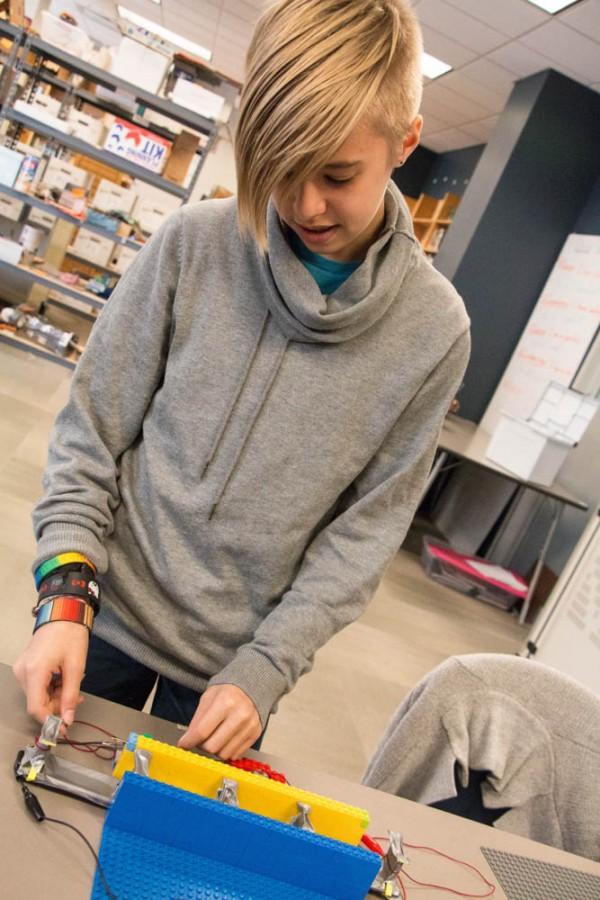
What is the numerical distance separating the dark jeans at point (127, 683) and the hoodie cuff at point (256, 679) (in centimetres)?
16

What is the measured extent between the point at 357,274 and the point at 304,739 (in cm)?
193

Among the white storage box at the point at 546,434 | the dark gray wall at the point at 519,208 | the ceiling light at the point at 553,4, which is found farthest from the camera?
the dark gray wall at the point at 519,208

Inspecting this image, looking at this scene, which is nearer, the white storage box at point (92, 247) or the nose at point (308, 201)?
the nose at point (308, 201)

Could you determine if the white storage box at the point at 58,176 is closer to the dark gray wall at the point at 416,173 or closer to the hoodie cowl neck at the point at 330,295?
the hoodie cowl neck at the point at 330,295

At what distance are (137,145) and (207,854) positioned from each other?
16.7 feet

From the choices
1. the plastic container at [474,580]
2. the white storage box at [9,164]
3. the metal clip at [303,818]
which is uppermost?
the white storage box at [9,164]

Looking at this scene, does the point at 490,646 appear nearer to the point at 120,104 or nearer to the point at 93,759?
the point at 93,759

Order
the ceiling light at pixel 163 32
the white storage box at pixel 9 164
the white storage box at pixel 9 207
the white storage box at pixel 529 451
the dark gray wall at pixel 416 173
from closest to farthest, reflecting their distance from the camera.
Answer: the white storage box at pixel 529 451 → the white storage box at pixel 9 164 → the white storage box at pixel 9 207 → the ceiling light at pixel 163 32 → the dark gray wall at pixel 416 173

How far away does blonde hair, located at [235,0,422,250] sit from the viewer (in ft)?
2.28

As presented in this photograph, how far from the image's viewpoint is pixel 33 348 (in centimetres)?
511

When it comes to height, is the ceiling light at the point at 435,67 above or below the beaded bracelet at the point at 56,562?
above

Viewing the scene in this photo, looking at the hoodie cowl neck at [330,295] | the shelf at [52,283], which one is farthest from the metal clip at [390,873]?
the shelf at [52,283]

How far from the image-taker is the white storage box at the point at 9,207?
5446 millimetres

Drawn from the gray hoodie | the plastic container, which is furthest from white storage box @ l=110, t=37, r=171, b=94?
the gray hoodie
